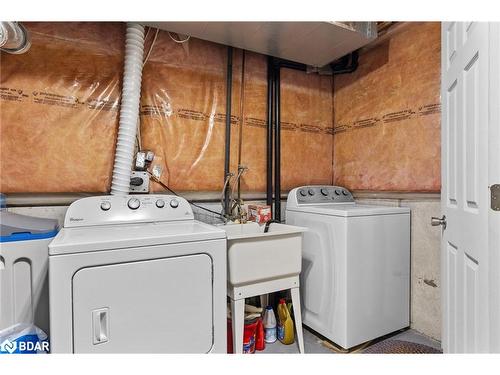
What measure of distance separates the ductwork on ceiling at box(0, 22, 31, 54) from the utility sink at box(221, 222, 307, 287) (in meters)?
1.49

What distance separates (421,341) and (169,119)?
2373 millimetres

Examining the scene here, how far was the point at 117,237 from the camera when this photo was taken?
4.20 feet

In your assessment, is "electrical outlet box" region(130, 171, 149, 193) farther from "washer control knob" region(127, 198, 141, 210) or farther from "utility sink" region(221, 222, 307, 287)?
"utility sink" region(221, 222, 307, 287)

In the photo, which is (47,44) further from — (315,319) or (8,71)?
(315,319)

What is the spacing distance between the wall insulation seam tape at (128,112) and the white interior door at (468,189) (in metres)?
1.74

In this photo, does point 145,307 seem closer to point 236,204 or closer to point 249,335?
point 249,335

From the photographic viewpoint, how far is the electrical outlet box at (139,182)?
1941 mm

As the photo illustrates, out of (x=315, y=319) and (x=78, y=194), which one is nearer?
(x=78, y=194)

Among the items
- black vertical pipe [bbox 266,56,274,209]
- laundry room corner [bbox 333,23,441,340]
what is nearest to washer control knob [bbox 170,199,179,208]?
black vertical pipe [bbox 266,56,274,209]

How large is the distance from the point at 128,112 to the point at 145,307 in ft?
3.91

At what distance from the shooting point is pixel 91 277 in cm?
117

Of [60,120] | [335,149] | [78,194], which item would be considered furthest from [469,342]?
[60,120]

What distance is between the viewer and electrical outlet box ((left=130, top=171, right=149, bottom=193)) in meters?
1.94

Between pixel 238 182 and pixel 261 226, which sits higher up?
pixel 238 182
